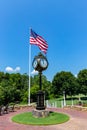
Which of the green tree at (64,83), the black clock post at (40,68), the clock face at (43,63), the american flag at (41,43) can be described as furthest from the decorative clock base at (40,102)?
the green tree at (64,83)

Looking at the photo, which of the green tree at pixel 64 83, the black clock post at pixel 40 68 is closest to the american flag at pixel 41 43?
the black clock post at pixel 40 68

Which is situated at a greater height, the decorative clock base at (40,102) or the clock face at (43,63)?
the clock face at (43,63)

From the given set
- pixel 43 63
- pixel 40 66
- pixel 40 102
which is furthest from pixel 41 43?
pixel 40 102

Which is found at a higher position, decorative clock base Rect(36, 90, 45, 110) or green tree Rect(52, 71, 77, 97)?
green tree Rect(52, 71, 77, 97)

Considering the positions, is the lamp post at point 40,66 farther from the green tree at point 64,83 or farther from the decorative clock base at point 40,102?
the green tree at point 64,83

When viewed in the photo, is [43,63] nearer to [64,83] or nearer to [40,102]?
[40,102]

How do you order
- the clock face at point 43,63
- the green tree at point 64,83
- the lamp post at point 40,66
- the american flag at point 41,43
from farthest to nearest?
the green tree at point 64,83, the american flag at point 41,43, the clock face at point 43,63, the lamp post at point 40,66

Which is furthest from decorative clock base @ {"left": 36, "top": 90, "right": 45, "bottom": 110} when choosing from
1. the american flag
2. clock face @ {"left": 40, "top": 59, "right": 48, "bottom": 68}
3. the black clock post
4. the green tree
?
the green tree

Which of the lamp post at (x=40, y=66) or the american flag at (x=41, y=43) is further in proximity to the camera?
the american flag at (x=41, y=43)

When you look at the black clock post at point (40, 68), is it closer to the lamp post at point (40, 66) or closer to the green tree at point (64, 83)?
the lamp post at point (40, 66)

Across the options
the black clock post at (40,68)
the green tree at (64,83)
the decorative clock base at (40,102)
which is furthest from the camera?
the green tree at (64,83)

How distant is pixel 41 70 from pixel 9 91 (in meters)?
7.68

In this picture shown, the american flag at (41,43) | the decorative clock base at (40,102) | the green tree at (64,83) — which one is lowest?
the decorative clock base at (40,102)

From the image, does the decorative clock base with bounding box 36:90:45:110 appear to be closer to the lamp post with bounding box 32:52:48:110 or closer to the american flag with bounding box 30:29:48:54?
the lamp post with bounding box 32:52:48:110
